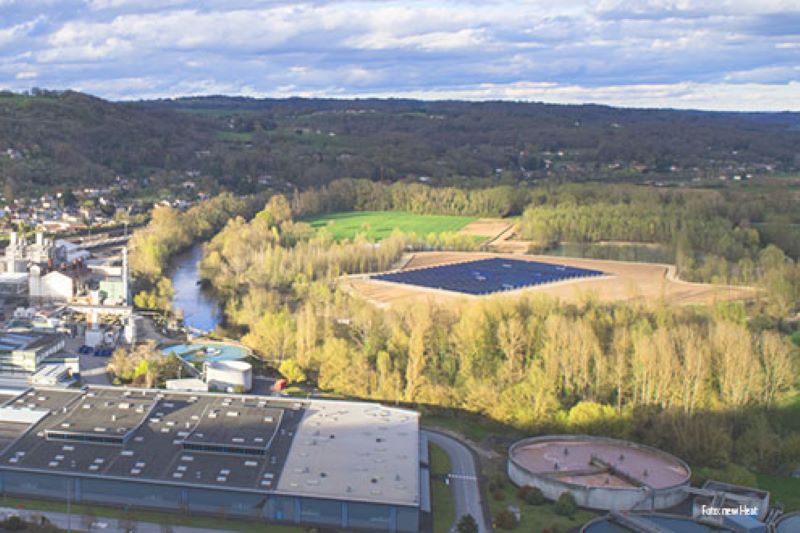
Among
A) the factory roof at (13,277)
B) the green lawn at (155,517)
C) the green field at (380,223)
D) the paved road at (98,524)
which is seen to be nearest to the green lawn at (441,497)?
the green lawn at (155,517)

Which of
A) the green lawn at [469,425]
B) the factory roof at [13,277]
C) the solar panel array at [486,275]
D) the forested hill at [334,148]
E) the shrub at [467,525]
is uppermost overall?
the forested hill at [334,148]

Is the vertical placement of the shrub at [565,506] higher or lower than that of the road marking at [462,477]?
higher

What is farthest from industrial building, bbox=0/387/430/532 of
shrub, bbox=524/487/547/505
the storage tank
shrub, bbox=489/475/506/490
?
the storage tank

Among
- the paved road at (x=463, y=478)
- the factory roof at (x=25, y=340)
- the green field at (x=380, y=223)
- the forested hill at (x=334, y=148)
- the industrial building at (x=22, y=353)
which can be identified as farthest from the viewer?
the forested hill at (x=334, y=148)

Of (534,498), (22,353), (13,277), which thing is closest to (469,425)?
(534,498)

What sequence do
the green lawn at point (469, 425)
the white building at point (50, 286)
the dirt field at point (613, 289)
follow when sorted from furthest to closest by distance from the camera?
the dirt field at point (613, 289) < the white building at point (50, 286) < the green lawn at point (469, 425)

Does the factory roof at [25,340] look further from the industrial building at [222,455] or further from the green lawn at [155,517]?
the green lawn at [155,517]

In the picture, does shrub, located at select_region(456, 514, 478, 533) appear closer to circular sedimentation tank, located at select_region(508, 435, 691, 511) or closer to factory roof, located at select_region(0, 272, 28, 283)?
circular sedimentation tank, located at select_region(508, 435, 691, 511)
